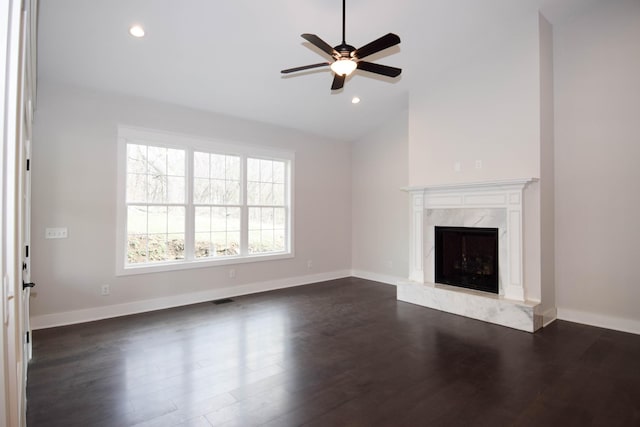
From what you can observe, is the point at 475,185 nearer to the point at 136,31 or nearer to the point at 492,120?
the point at 492,120

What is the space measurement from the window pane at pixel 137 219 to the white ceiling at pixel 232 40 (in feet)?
5.21

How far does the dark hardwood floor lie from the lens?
7.40 ft

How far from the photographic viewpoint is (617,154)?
12.8 feet

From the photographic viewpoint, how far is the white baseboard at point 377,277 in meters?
6.41

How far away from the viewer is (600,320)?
401 cm

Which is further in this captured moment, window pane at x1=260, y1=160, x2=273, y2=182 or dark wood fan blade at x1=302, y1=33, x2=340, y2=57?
window pane at x1=260, y1=160, x2=273, y2=182

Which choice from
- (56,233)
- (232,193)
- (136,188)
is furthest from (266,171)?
(56,233)

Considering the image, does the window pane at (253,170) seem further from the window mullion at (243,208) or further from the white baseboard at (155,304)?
the white baseboard at (155,304)

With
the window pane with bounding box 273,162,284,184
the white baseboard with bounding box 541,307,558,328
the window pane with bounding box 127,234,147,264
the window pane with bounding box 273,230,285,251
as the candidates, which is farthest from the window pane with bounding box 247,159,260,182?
the white baseboard with bounding box 541,307,558,328

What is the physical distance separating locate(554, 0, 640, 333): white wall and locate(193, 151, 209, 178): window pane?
506 cm

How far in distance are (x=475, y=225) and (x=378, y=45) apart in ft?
9.51

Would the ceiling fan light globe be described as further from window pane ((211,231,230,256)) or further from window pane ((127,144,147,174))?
window pane ((211,231,230,256))

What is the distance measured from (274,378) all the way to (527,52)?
15.5 ft

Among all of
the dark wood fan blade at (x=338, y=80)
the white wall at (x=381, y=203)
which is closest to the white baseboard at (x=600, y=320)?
the white wall at (x=381, y=203)
